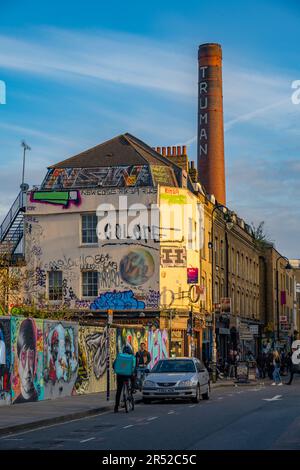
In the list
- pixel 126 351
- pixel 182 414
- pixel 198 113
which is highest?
pixel 198 113

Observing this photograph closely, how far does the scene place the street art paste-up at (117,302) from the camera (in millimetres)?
47250

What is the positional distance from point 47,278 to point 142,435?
1275 inches

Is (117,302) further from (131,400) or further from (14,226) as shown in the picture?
(131,400)

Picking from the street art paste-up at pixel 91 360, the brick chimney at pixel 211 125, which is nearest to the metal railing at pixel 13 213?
the street art paste-up at pixel 91 360

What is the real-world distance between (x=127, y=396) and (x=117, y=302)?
2307 cm

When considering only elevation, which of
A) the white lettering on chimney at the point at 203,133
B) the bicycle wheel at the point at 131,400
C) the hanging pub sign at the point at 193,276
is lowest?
the bicycle wheel at the point at 131,400

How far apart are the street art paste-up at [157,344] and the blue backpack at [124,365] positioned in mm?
17420

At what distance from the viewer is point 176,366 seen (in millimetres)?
28484

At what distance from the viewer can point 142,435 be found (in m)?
16.9

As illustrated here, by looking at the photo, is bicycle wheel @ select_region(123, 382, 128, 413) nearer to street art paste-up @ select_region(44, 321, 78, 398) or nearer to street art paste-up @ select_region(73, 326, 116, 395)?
street art paste-up @ select_region(44, 321, 78, 398)

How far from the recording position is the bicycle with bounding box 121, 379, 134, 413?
24.1 m

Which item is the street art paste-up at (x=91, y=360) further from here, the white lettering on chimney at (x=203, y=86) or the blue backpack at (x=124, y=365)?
the white lettering on chimney at (x=203, y=86)

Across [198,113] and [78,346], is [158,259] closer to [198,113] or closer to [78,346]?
[78,346]
